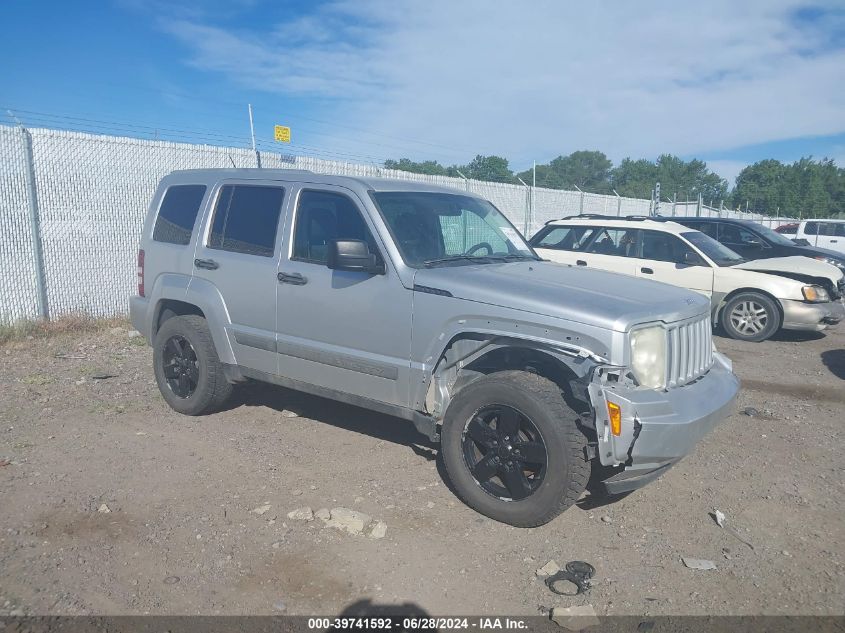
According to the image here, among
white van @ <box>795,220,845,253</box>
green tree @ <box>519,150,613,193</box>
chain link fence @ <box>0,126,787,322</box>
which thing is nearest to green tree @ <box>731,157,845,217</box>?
green tree @ <box>519,150,613,193</box>

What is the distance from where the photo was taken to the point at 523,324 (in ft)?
12.3

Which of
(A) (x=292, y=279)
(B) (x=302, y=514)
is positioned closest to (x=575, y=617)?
(B) (x=302, y=514)

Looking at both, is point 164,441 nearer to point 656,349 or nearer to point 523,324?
point 523,324

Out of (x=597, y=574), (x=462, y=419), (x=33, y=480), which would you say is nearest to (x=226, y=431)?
(x=33, y=480)

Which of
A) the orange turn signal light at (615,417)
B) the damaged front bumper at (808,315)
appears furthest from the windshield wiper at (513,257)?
the damaged front bumper at (808,315)

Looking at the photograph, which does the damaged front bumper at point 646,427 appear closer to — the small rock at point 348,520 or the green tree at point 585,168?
the small rock at point 348,520

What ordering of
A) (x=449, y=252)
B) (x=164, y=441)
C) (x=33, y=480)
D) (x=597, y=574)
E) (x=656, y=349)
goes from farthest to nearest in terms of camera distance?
1. (x=164, y=441)
2. (x=449, y=252)
3. (x=33, y=480)
4. (x=656, y=349)
5. (x=597, y=574)

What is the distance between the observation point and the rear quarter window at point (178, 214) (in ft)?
18.3

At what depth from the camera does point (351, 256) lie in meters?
4.14

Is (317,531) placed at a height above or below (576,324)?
below

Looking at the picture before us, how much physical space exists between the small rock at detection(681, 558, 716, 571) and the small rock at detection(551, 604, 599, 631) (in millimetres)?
735

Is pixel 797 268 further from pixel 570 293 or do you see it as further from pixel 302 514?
pixel 302 514

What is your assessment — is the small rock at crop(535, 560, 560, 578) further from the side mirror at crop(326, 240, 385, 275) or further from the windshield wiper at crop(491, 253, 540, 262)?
the windshield wiper at crop(491, 253, 540, 262)

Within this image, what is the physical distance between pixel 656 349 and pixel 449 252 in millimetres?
1565
